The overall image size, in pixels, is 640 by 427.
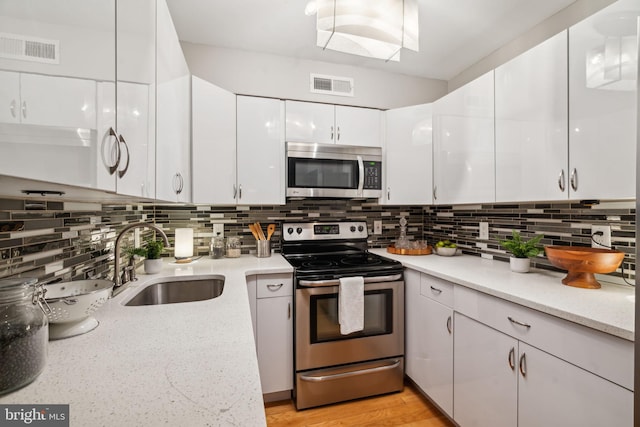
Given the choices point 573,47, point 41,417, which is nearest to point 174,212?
point 41,417

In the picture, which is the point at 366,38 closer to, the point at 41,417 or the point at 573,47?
the point at 573,47

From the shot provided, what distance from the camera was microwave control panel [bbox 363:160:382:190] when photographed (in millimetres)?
2564

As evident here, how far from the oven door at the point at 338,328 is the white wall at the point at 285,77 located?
166cm

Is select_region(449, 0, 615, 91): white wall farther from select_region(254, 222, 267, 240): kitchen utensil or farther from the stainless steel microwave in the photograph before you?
select_region(254, 222, 267, 240): kitchen utensil

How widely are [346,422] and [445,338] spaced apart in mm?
824

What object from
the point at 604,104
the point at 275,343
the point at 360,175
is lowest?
the point at 275,343

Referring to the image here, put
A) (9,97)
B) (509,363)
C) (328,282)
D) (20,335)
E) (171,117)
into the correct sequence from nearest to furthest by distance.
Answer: (9,97) → (20,335) → (509,363) → (171,117) → (328,282)

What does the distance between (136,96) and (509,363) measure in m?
1.88

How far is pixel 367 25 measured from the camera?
1.48 meters

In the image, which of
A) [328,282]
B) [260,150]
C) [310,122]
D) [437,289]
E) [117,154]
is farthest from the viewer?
[310,122]

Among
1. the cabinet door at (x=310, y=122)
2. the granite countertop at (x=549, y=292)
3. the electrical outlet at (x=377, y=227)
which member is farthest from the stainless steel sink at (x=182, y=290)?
the electrical outlet at (x=377, y=227)

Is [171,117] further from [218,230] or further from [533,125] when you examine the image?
[533,125]

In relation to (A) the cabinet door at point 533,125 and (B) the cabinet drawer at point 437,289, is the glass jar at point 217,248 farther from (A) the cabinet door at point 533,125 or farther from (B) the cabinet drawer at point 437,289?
(A) the cabinet door at point 533,125

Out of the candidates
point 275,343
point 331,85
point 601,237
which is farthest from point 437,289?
point 331,85
